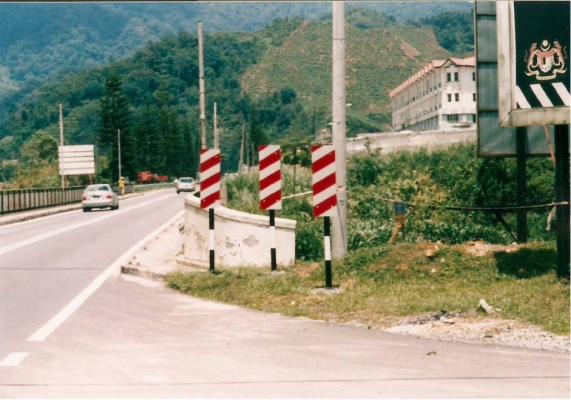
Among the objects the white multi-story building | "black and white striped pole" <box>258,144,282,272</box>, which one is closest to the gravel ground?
"black and white striped pole" <box>258,144,282,272</box>

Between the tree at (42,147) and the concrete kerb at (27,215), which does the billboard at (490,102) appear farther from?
the tree at (42,147)

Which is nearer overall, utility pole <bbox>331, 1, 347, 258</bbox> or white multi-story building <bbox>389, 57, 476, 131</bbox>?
utility pole <bbox>331, 1, 347, 258</bbox>

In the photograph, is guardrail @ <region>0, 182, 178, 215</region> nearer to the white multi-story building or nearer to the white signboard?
the white signboard

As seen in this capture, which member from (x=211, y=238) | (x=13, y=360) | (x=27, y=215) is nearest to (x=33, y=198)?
(x=27, y=215)

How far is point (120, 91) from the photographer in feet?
356

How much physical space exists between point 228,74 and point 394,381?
6083 inches

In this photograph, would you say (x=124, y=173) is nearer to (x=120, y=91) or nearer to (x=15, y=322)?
(x=120, y=91)

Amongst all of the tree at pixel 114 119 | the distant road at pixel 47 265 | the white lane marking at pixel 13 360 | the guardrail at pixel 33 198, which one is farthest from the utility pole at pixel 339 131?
the tree at pixel 114 119

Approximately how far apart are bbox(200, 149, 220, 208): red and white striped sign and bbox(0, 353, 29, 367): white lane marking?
248 inches

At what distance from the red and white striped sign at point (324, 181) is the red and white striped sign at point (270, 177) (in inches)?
42.8

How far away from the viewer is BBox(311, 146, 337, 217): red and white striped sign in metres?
12.1

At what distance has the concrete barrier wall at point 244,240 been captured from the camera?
1398cm

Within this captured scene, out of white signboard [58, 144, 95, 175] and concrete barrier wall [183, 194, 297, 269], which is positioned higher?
white signboard [58, 144, 95, 175]

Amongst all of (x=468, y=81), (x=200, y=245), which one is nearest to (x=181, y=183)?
(x=468, y=81)
